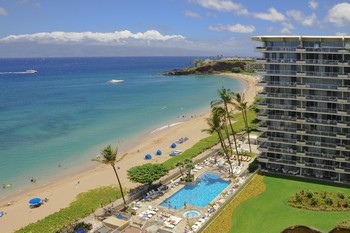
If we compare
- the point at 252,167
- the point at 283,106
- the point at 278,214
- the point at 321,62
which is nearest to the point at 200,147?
the point at 252,167

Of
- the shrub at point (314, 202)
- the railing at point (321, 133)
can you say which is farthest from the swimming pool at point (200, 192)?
the railing at point (321, 133)

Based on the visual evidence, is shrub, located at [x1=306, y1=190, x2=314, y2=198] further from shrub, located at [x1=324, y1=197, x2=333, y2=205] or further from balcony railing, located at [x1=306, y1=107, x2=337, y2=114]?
balcony railing, located at [x1=306, y1=107, x2=337, y2=114]

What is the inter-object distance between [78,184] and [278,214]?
3644cm

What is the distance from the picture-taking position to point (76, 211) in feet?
169

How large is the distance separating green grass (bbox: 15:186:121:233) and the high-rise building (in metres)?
25.7

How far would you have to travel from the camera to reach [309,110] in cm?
5259

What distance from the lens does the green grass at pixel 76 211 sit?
47.2 meters

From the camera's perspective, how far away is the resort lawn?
42.4 m

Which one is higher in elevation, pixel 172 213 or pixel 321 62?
pixel 321 62

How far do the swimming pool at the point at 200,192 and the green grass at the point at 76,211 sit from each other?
920 cm

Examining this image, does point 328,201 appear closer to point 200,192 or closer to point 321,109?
point 321,109

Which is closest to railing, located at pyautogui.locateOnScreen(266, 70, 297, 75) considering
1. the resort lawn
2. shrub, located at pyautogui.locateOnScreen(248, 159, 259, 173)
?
shrub, located at pyautogui.locateOnScreen(248, 159, 259, 173)

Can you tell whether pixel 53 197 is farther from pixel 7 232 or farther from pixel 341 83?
pixel 341 83

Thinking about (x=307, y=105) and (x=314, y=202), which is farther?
(x=307, y=105)
